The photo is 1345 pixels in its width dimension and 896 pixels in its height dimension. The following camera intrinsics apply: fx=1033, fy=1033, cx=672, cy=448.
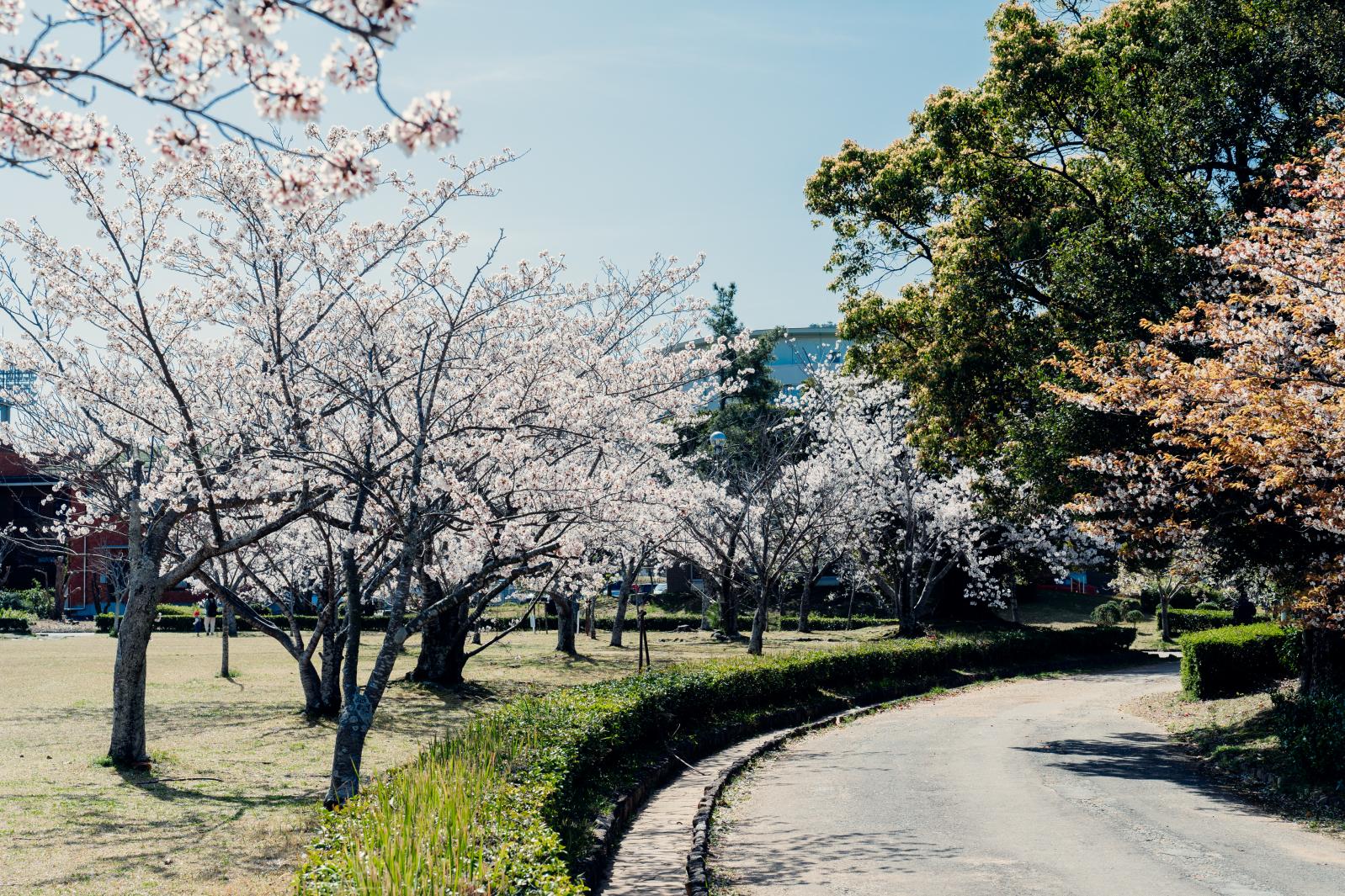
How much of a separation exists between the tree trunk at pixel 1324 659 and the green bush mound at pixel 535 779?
26.2 feet

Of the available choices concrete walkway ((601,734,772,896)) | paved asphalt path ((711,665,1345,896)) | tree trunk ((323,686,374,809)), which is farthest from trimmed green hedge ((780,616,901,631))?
tree trunk ((323,686,374,809))

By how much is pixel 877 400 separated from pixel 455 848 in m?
30.5

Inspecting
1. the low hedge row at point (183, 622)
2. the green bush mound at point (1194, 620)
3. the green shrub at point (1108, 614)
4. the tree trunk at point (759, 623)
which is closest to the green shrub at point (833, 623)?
the green shrub at point (1108, 614)

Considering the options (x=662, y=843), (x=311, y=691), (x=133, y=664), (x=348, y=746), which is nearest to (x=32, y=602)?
(x=311, y=691)

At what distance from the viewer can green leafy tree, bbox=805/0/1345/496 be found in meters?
13.9

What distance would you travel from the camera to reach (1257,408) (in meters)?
9.95

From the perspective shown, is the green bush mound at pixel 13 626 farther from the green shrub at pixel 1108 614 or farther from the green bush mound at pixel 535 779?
the green shrub at pixel 1108 614

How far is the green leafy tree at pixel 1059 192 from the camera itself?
13.9m

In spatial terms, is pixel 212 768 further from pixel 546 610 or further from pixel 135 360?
pixel 546 610

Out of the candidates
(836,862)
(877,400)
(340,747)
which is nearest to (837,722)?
(836,862)

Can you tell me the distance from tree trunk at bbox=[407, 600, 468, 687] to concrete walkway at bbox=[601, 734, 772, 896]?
1021 centimetres

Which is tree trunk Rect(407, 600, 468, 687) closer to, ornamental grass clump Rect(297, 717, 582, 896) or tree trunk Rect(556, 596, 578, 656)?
tree trunk Rect(556, 596, 578, 656)

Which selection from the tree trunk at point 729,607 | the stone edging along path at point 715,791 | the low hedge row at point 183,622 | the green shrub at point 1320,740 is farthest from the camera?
the low hedge row at point 183,622

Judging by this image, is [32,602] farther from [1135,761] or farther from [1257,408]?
[1257,408]
